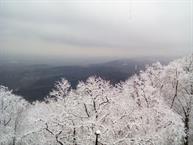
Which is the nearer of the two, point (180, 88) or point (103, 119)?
point (103, 119)

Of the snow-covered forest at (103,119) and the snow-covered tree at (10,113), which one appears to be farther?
the snow-covered tree at (10,113)

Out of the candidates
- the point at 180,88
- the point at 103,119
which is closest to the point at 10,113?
the point at 103,119

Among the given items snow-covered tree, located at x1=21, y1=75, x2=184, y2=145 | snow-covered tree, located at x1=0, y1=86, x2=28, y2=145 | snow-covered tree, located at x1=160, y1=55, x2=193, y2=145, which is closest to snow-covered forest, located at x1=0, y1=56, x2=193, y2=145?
snow-covered tree, located at x1=21, y1=75, x2=184, y2=145

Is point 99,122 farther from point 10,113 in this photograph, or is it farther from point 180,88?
point 10,113

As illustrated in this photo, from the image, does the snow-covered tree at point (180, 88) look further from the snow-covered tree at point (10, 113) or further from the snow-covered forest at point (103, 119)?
the snow-covered tree at point (10, 113)

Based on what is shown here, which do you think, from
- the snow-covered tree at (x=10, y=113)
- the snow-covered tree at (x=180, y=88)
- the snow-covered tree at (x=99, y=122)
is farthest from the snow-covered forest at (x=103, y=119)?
the snow-covered tree at (x=10, y=113)

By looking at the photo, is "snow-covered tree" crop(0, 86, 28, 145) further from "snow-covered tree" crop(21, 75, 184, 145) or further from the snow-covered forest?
"snow-covered tree" crop(21, 75, 184, 145)

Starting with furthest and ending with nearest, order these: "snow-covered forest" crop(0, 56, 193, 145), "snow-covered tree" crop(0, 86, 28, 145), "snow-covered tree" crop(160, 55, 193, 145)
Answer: "snow-covered tree" crop(0, 86, 28, 145), "snow-covered tree" crop(160, 55, 193, 145), "snow-covered forest" crop(0, 56, 193, 145)

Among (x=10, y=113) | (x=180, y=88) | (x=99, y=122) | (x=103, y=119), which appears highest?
(x=180, y=88)

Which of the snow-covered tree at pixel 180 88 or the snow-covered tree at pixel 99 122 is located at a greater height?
the snow-covered tree at pixel 180 88

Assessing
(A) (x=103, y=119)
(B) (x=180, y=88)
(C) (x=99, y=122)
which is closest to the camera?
(C) (x=99, y=122)

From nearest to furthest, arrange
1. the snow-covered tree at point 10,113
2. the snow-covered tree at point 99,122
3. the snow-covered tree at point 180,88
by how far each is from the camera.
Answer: the snow-covered tree at point 99,122 < the snow-covered tree at point 180,88 < the snow-covered tree at point 10,113
